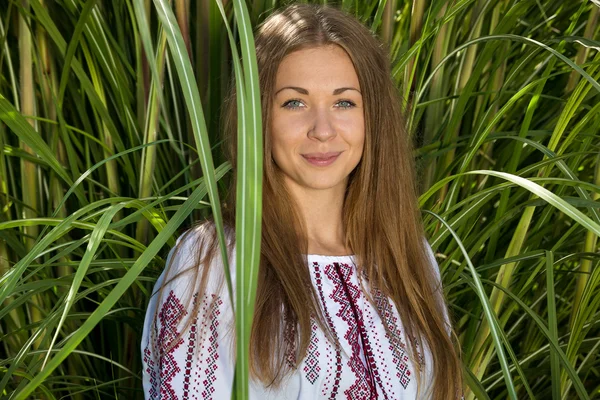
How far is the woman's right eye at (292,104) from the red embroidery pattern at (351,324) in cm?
20

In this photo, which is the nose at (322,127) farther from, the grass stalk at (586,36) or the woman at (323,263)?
the grass stalk at (586,36)

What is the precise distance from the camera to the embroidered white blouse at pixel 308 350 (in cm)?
106

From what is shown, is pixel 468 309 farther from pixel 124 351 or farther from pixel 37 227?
pixel 37 227

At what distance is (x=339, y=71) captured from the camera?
3.81ft

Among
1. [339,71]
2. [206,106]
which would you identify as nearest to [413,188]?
[339,71]

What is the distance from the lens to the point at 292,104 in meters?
1.15

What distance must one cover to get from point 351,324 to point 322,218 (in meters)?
0.15

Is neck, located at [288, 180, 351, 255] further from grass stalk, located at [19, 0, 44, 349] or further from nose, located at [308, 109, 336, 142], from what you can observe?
grass stalk, located at [19, 0, 44, 349]

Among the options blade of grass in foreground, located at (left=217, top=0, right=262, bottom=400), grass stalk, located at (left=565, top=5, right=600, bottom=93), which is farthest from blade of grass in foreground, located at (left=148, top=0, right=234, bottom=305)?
grass stalk, located at (left=565, top=5, right=600, bottom=93)

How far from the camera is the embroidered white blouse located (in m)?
1.06

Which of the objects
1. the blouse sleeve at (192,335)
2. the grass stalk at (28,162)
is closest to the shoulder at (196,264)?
the blouse sleeve at (192,335)

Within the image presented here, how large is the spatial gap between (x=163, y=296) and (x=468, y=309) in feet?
1.68

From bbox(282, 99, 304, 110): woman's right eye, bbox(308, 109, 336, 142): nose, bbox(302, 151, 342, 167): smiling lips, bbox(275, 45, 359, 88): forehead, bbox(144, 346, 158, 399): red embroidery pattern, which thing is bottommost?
bbox(144, 346, 158, 399): red embroidery pattern

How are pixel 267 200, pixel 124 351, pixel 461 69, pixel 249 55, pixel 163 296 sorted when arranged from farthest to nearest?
pixel 461 69 → pixel 124 351 → pixel 267 200 → pixel 163 296 → pixel 249 55
